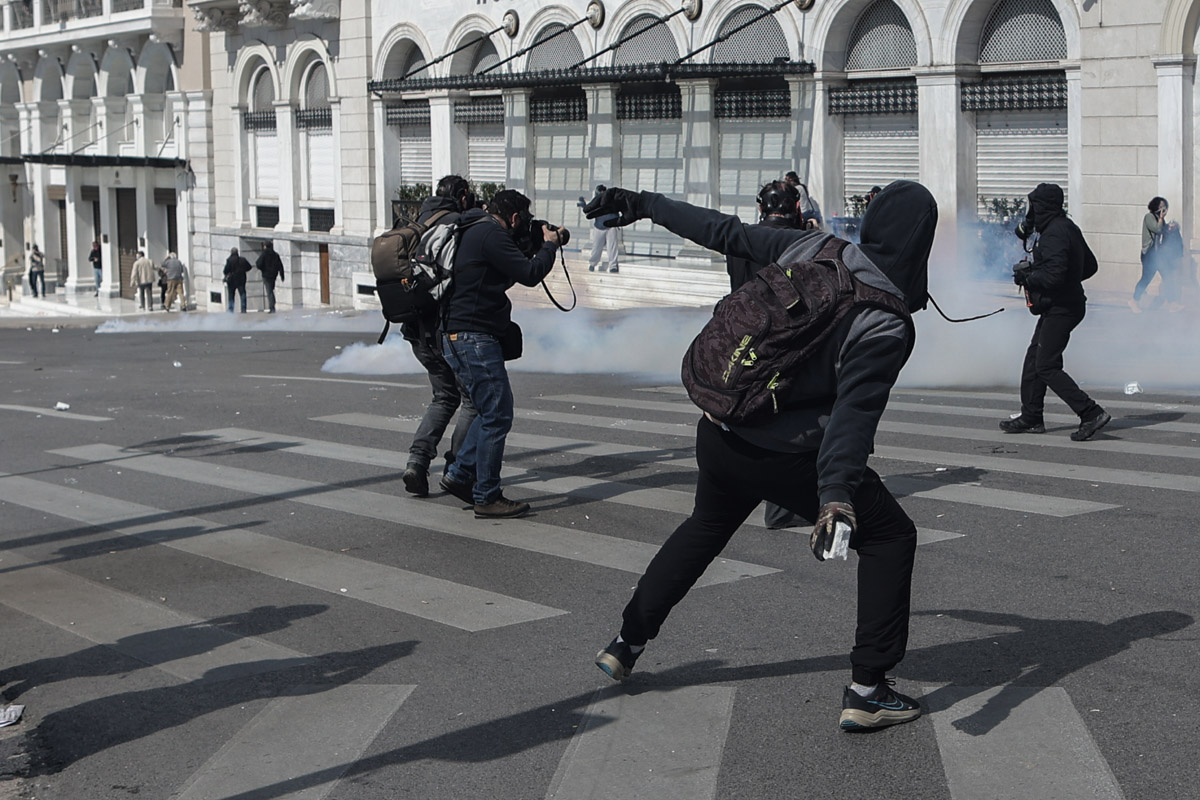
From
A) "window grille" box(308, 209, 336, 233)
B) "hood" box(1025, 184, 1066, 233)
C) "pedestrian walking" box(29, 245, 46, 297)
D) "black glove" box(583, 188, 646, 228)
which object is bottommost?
"black glove" box(583, 188, 646, 228)

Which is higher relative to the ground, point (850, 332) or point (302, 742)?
point (850, 332)

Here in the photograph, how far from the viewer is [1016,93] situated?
853 inches

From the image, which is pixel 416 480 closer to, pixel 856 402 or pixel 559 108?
pixel 856 402

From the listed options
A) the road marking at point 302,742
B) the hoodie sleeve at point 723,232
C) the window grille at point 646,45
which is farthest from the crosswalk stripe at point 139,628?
the window grille at point 646,45

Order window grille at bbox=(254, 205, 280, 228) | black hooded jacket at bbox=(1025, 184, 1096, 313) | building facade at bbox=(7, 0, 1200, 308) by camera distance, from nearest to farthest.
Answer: black hooded jacket at bbox=(1025, 184, 1096, 313) → building facade at bbox=(7, 0, 1200, 308) → window grille at bbox=(254, 205, 280, 228)

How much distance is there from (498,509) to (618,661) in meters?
3.22

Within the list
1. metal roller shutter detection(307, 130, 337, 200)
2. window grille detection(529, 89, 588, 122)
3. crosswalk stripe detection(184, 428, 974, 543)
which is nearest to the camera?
crosswalk stripe detection(184, 428, 974, 543)

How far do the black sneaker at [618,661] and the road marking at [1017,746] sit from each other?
981 mm

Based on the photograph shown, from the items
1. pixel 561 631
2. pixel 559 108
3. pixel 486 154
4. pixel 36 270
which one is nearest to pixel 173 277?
pixel 36 270

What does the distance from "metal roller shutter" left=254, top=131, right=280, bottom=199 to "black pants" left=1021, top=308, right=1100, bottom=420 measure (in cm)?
3061

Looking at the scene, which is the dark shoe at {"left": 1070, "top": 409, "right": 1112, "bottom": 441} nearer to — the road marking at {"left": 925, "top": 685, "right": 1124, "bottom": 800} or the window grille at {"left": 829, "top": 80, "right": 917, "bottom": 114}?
the road marking at {"left": 925, "top": 685, "right": 1124, "bottom": 800}

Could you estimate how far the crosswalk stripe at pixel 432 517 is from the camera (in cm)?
715

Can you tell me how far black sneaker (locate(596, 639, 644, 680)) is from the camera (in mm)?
5098

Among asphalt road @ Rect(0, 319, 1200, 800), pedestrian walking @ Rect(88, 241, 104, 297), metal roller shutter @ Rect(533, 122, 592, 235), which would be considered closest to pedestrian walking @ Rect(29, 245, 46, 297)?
pedestrian walking @ Rect(88, 241, 104, 297)
